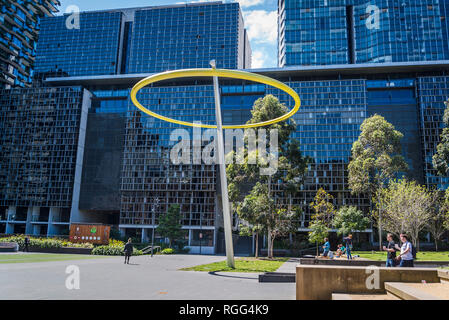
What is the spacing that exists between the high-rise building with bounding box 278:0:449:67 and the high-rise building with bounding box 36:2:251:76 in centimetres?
1596

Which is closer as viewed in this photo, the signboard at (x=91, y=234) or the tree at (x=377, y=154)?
the tree at (x=377, y=154)

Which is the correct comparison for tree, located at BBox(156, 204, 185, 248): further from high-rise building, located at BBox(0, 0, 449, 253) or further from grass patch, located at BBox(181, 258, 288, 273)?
grass patch, located at BBox(181, 258, 288, 273)

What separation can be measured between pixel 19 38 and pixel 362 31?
85696 mm

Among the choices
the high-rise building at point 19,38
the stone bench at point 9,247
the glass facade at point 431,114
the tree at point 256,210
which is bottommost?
the stone bench at point 9,247

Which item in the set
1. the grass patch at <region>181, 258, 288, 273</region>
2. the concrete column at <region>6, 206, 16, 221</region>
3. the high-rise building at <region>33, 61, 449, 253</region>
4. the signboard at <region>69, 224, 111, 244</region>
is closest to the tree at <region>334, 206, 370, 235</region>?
the high-rise building at <region>33, 61, 449, 253</region>

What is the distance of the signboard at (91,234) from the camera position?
39.0m

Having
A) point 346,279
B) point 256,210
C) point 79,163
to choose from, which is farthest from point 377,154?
point 79,163

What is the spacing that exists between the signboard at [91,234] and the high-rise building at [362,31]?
63209 millimetres

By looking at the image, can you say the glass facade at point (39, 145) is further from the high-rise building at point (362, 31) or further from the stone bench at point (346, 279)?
the stone bench at point (346, 279)

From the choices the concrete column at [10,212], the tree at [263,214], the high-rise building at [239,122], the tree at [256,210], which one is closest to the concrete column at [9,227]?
the concrete column at [10,212]

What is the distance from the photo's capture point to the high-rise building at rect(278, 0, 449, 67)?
79.6 meters
